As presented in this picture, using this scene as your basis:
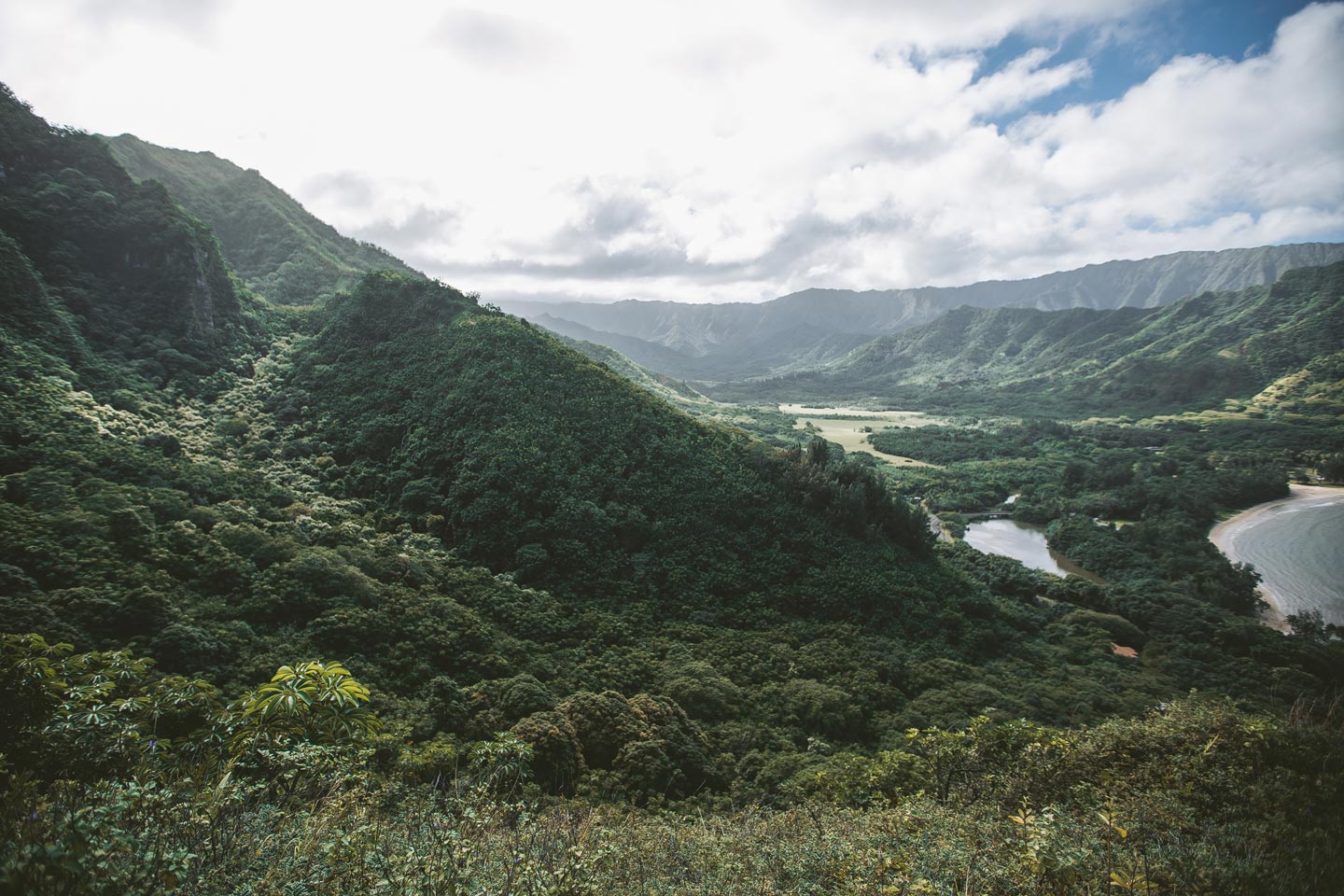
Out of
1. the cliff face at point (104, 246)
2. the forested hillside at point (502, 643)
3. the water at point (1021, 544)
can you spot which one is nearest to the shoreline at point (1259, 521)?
the forested hillside at point (502, 643)

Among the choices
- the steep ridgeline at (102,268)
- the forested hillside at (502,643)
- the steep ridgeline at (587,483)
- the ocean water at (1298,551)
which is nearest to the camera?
the forested hillside at (502,643)

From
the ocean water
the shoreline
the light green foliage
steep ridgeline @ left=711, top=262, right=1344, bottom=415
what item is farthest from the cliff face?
steep ridgeline @ left=711, top=262, right=1344, bottom=415

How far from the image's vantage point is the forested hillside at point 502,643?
6.30 metres

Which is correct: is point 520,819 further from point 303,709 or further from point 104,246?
point 104,246

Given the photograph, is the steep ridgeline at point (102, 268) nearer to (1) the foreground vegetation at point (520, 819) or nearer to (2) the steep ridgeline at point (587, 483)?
(2) the steep ridgeline at point (587, 483)

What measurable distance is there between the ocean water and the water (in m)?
14.9

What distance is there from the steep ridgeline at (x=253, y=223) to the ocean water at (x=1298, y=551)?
103 metres

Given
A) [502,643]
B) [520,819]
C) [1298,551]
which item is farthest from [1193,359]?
[520,819]

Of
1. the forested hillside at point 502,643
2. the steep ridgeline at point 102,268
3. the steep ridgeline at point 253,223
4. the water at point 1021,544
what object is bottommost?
the water at point 1021,544

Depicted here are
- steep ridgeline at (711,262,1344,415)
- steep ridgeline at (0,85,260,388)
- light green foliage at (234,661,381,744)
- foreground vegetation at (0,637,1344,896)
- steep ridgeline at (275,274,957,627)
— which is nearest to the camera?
foreground vegetation at (0,637,1344,896)

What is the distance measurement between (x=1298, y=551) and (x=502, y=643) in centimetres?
7936

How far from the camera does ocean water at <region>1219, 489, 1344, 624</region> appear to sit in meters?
48.5

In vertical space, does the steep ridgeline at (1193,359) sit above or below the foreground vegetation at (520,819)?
above

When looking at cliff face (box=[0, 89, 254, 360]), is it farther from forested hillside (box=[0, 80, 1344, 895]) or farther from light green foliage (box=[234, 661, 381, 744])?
light green foliage (box=[234, 661, 381, 744])
